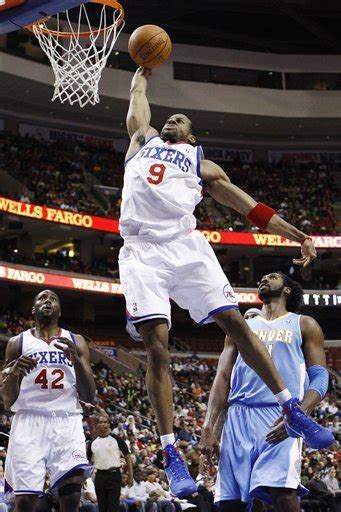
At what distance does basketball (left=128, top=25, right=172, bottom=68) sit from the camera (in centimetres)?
565

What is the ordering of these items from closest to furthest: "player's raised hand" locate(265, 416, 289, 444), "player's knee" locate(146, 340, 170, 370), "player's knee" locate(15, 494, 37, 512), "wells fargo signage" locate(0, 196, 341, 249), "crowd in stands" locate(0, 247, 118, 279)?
"player's knee" locate(146, 340, 170, 370) < "player's raised hand" locate(265, 416, 289, 444) < "player's knee" locate(15, 494, 37, 512) < "wells fargo signage" locate(0, 196, 341, 249) < "crowd in stands" locate(0, 247, 118, 279)

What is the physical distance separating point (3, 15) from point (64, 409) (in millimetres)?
3171

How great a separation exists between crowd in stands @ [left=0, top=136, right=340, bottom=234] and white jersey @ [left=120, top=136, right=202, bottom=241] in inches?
1047

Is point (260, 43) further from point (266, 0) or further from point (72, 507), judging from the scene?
point (72, 507)

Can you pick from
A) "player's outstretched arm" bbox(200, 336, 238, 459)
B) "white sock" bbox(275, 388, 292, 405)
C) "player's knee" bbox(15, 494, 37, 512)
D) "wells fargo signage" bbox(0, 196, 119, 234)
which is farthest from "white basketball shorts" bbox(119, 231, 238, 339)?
"wells fargo signage" bbox(0, 196, 119, 234)

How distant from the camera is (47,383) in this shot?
22.4ft

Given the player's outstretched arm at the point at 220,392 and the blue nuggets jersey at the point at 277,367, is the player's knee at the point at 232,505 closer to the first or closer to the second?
the player's outstretched arm at the point at 220,392

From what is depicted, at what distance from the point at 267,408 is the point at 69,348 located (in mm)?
1786

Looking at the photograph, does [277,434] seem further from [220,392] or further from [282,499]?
[220,392]

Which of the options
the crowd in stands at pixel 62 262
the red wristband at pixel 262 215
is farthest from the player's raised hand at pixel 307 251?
the crowd in stands at pixel 62 262

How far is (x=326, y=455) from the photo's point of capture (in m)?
18.8

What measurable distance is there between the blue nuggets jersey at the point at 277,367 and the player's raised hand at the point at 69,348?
56.5 inches

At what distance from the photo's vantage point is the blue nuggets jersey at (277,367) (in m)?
5.73

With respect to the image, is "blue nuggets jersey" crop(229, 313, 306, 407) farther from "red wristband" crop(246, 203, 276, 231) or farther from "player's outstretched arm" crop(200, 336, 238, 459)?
"red wristband" crop(246, 203, 276, 231)
